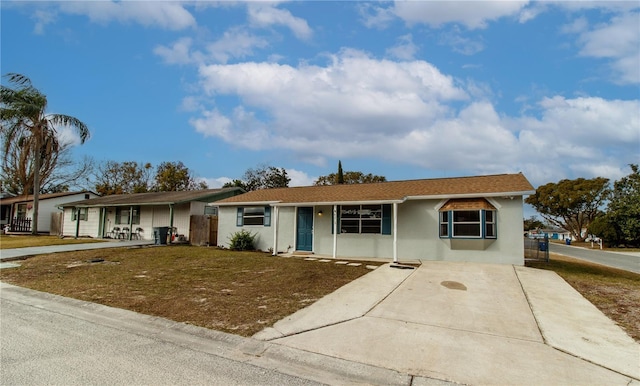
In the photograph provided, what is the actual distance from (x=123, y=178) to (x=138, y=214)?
24.1 metres

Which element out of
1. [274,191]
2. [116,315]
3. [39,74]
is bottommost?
[116,315]

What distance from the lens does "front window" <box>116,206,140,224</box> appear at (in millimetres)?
23344

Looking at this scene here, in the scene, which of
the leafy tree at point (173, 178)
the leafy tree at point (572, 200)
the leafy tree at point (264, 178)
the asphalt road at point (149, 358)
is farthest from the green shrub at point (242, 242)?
the leafy tree at point (572, 200)

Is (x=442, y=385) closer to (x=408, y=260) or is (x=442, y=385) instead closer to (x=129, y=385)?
(x=129, y=385)

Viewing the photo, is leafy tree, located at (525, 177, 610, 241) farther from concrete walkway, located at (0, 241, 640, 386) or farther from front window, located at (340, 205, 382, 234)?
concrete walkway, located at (0, 241, 640, 386)

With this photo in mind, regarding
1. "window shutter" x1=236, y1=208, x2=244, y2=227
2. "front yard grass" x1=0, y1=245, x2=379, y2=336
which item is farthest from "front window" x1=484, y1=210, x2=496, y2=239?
"window shutter" x1=236, y1=208, x2=244, y2=227

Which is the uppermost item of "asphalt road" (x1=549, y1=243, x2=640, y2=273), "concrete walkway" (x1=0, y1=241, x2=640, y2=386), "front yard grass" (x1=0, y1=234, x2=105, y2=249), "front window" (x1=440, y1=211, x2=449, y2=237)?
"front window" (x1=440, y1=211, x2=449, y2=237)

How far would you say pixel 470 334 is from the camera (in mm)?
5129

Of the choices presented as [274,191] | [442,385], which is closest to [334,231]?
[274,191]

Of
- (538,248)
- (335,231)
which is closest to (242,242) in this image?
(335,231)

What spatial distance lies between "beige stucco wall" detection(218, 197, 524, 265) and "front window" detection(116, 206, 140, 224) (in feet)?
39.3

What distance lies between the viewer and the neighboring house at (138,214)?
829 inches

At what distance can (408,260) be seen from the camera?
13.0 m

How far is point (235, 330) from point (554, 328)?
518 centimetres
